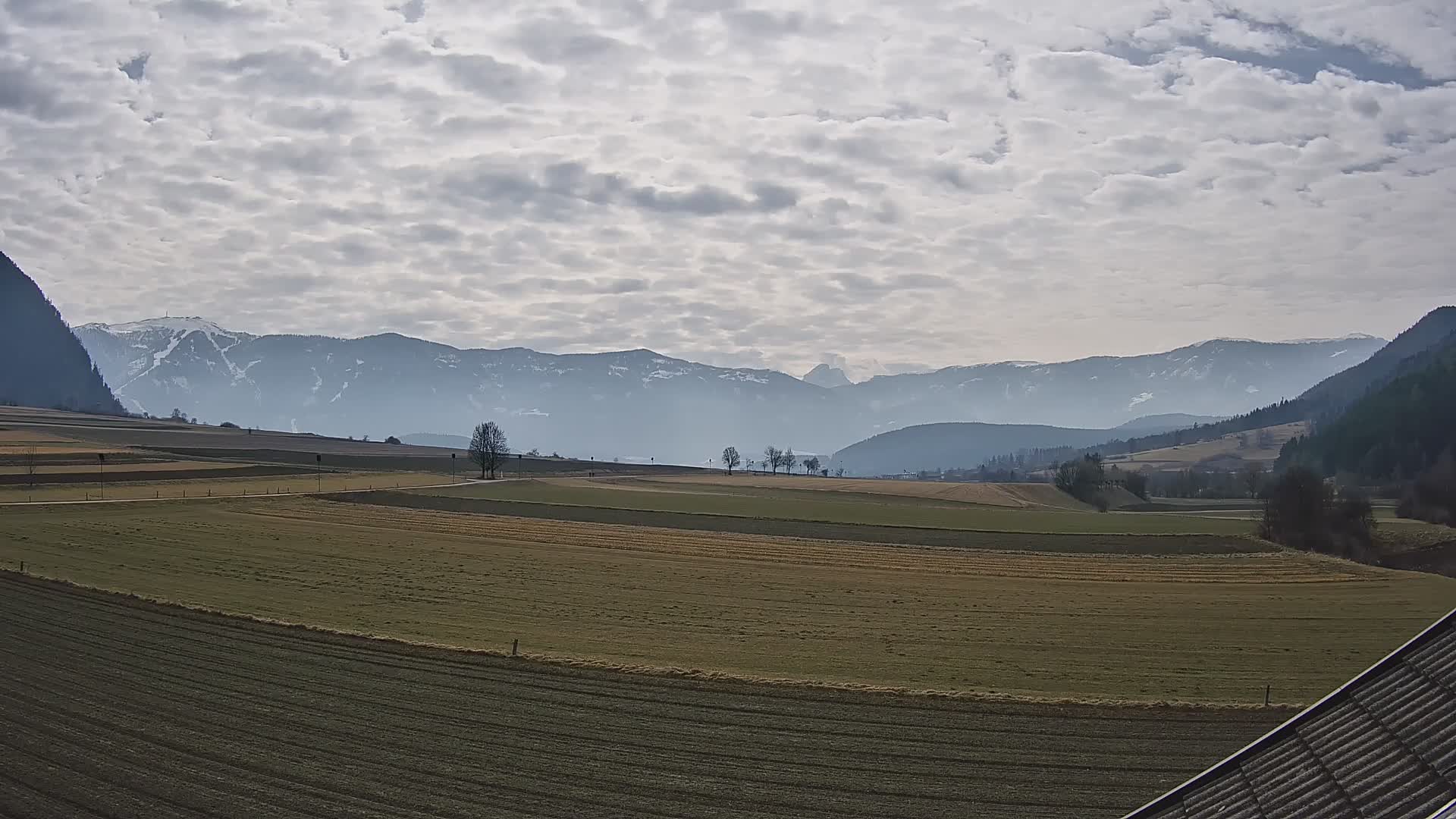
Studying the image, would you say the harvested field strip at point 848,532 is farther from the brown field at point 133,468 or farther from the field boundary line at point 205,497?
the brown field at point 133,468

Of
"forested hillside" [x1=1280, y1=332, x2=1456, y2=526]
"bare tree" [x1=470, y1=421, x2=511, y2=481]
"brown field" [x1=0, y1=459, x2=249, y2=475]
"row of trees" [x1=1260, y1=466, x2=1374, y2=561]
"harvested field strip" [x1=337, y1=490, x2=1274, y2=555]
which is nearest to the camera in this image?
"harvested field strip" [x1=337, y1=490, x2=1274, y2=555]

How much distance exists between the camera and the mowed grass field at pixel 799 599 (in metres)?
28.2

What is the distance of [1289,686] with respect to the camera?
1038 inches

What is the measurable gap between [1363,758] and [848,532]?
6100 cm

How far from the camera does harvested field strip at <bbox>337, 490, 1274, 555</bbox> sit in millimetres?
63844

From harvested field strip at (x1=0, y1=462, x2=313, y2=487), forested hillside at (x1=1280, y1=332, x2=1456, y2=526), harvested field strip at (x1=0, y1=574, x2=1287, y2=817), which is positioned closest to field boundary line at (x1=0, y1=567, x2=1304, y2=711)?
harvested field strip at (x1=0, y1=574, x2=1287, y2=817)

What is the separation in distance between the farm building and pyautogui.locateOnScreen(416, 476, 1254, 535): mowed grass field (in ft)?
211

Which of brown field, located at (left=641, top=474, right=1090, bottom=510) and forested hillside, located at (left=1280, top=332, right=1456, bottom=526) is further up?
forested hillside, located at (left=1280, top=332, right=1456, bottom=526)

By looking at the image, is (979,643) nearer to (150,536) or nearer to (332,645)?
(332,645)

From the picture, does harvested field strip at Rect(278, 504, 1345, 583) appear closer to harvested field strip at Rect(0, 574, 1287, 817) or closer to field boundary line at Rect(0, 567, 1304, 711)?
field boundary line at Rect(0, 567, 1304, 711)

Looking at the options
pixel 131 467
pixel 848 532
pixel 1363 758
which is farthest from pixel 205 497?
pixel 1363 758

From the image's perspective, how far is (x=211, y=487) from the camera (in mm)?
90000

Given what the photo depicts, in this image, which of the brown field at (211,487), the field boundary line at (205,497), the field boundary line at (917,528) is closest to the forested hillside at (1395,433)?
the field boundary line at (917,528)

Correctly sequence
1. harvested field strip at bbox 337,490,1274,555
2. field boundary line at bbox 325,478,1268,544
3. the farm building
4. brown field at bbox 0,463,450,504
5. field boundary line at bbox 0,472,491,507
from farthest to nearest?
brown field at bbox 0,463,450,504, field boundary line at bbox 325,478,1268,544, field boundary line at bbox 0,472,491,507, harvested field strip at bbox 337,490,1274,555, the farm building
